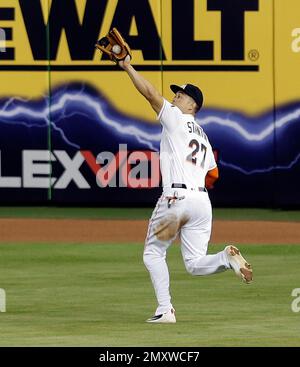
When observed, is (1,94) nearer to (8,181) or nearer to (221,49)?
(8,181)

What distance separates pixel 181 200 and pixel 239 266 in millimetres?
899

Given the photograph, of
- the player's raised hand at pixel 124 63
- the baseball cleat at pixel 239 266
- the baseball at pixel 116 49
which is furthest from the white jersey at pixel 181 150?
the baseball cleat at pixel 239 266

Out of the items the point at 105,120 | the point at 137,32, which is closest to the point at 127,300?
the point at 105,120

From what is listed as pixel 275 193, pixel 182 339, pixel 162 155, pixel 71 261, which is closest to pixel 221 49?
pixel 275 193

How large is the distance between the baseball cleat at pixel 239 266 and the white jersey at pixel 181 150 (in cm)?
80

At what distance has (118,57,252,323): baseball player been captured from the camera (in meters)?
12.1

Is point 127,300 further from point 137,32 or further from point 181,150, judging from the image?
point 137,32

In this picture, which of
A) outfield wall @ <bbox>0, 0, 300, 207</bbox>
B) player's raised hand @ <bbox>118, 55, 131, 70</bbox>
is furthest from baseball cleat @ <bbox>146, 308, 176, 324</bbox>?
outfield wall @ <bbox>0, 0, 300, 207</bbox>

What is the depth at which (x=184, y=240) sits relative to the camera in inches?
485

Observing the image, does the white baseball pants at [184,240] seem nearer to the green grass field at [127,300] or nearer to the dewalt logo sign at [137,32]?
the green grass field at [127,300]

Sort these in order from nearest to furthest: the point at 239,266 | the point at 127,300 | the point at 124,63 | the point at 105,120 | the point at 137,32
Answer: the point at 239,266, the point at 124,63, the point at 127,300, the point at 137,32, the point at 105,120

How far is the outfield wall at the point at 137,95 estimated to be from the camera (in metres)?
22.2

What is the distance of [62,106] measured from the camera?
896 inches

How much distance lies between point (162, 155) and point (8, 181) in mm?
10833
